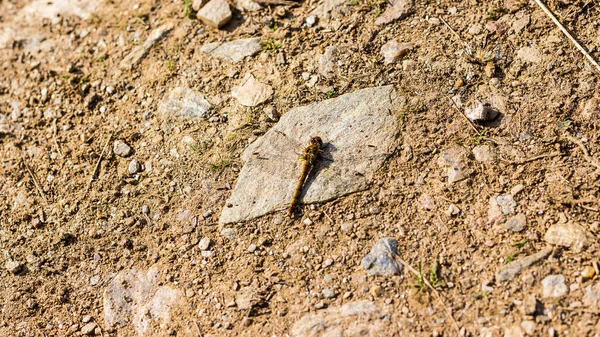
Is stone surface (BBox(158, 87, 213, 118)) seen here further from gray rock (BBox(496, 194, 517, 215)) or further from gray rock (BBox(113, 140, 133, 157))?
gray rock (BBox(496, 194, 517, 215))

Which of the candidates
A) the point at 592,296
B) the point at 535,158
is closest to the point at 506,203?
the point at 535,158

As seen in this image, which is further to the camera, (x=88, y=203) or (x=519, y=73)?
(x=88, y=203)

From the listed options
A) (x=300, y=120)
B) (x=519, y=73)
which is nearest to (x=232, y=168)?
(x=300, y=120)

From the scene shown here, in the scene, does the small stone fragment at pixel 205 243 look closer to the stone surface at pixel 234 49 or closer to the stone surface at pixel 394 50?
the stone surface at pixel 234 49

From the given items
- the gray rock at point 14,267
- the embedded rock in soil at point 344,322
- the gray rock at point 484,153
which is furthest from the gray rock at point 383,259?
the gray rock at point 14,267

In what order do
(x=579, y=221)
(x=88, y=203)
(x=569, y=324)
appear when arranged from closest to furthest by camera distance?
(x=569, y=324) < (x=579, y=221) < (x=88, y=203)

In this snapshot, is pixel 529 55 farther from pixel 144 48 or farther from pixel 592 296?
pixel 144 48

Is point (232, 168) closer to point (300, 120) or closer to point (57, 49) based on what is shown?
point (300, 120)
